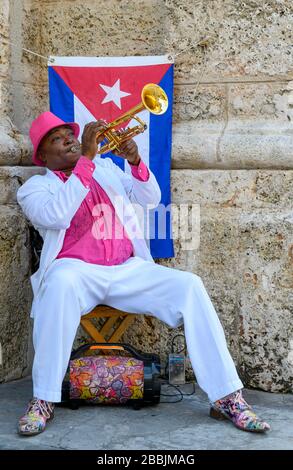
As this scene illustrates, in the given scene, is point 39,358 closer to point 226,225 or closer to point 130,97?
point 226,225

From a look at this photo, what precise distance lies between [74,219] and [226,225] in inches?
35.0

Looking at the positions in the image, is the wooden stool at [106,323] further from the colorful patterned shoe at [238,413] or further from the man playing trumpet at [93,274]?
the colorful patterned shoe at [238,413]

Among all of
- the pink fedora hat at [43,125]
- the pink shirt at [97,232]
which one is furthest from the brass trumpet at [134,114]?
the pink fedora hat at [43,125]

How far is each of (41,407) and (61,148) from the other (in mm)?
1467

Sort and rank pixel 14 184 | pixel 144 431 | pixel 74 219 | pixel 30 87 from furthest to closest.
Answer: pixel 30 87 → pixel 14 184 → pixel 74 219 → pixel 144 431

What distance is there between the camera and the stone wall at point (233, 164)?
14.1ft

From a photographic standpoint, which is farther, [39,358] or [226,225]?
[226,225]

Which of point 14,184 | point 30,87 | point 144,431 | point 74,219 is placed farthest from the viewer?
point 30,87

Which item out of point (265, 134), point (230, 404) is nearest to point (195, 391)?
point (230, 404)

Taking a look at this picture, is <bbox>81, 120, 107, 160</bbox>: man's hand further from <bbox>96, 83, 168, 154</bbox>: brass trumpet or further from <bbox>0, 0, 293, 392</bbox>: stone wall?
<bbox>0, 0, 293, 392</bbox>: stone wall

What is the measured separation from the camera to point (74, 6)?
16.0 ft

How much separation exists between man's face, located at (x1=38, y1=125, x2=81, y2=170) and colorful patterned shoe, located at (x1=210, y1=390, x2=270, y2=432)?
1.57 meters

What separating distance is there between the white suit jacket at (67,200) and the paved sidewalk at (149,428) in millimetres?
722

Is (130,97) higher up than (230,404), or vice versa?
(130,97)
